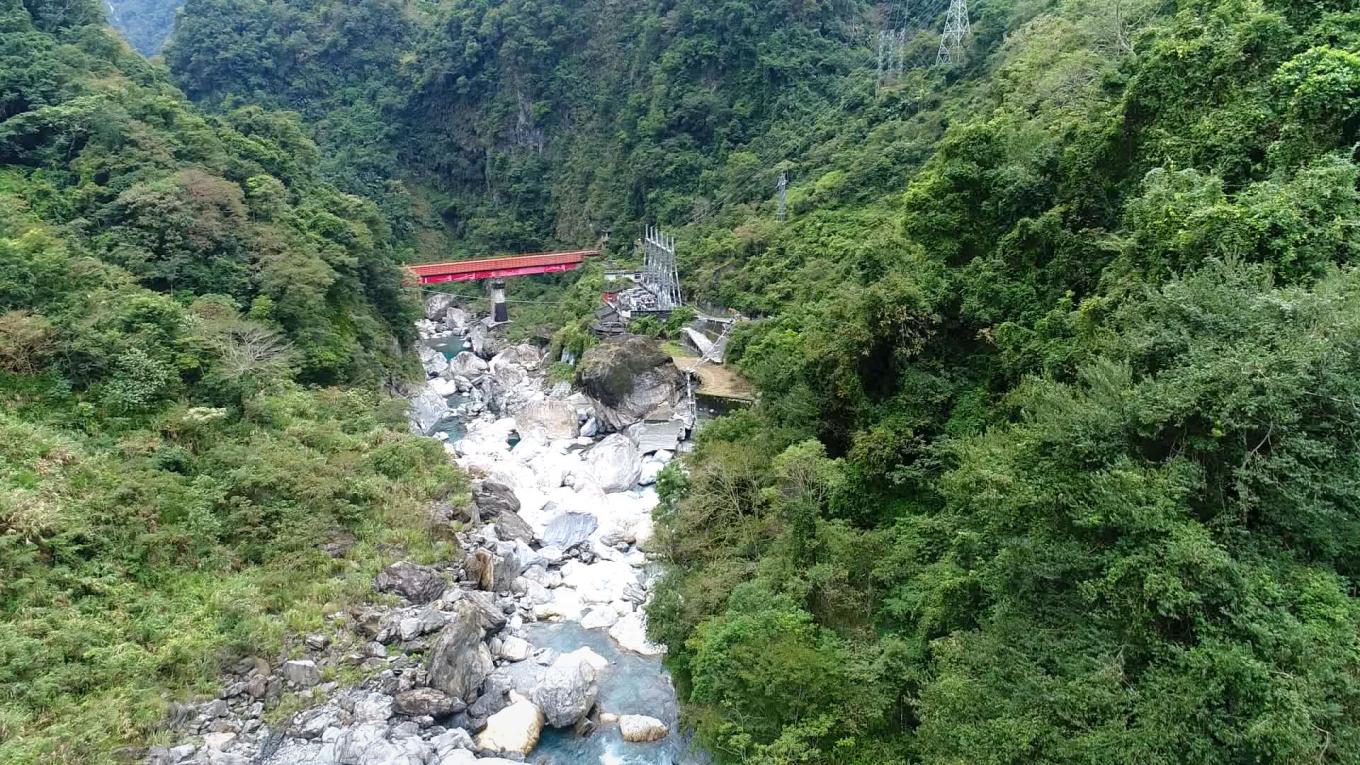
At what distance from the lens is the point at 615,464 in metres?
27.3

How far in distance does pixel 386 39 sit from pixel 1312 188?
8516cm

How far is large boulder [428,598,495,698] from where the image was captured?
14.9m

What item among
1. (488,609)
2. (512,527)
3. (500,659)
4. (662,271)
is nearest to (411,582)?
(488,609)

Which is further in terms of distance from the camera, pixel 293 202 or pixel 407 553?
pixel 293 202

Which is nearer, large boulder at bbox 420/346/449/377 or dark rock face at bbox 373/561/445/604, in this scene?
dark rock face at bbox 373/561/445/604

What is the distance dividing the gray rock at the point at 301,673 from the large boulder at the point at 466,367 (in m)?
27.1

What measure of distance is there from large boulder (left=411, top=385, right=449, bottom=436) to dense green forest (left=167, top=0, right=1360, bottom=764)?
1423 cm

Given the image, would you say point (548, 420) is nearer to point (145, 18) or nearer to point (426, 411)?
point (426, 411)

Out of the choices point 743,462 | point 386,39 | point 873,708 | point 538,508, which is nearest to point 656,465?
point 538,508

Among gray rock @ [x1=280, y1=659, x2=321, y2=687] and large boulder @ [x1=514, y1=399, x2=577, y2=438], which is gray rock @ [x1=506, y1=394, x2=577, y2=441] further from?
gray rock @ [x1=280, y1=659, x2=321, y2=687]

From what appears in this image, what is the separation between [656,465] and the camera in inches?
1075

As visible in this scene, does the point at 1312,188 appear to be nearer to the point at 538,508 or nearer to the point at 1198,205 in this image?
the point at 1198,205

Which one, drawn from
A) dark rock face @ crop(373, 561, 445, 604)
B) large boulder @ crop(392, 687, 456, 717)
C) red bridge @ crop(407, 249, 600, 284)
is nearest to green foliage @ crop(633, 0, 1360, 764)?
large boulder @ crop(392, 687, 456, 717)

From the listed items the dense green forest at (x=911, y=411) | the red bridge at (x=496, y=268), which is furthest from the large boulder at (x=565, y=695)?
the red bridge at (x=496, y=268)
